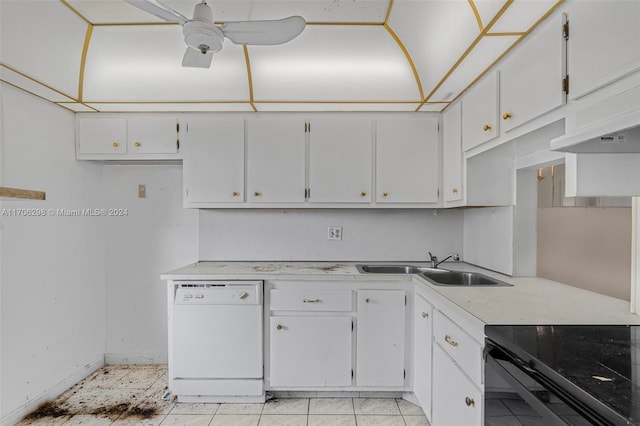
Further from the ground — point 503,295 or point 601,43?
point 601,43

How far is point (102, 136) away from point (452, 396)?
3.03m

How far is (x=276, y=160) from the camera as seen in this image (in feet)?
8.70

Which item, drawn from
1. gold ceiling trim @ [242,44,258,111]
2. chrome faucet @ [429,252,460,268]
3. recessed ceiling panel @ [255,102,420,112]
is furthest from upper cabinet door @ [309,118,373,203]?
chrome faucet @ [429,252,460,268]

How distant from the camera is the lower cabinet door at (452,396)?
138 cm

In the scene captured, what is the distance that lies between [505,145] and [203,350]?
92.6 inches

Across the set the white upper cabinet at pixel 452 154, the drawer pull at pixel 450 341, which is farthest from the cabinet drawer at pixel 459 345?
the white upper cabinet at pixel 452 154

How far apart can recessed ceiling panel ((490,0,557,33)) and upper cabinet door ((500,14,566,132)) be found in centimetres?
5

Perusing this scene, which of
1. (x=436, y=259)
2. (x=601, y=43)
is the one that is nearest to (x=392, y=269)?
(x=436, y=259)

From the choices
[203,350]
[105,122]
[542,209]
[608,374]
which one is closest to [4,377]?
[203,350]

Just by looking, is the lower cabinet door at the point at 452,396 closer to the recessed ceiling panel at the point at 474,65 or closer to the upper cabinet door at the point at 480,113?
the upper cabinet door at the point at 480,113

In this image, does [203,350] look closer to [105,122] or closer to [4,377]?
A: [4,377]

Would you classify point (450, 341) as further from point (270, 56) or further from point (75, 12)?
point (75, 12)

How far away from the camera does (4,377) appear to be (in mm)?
2080

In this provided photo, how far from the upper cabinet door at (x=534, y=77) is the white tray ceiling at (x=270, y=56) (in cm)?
9
